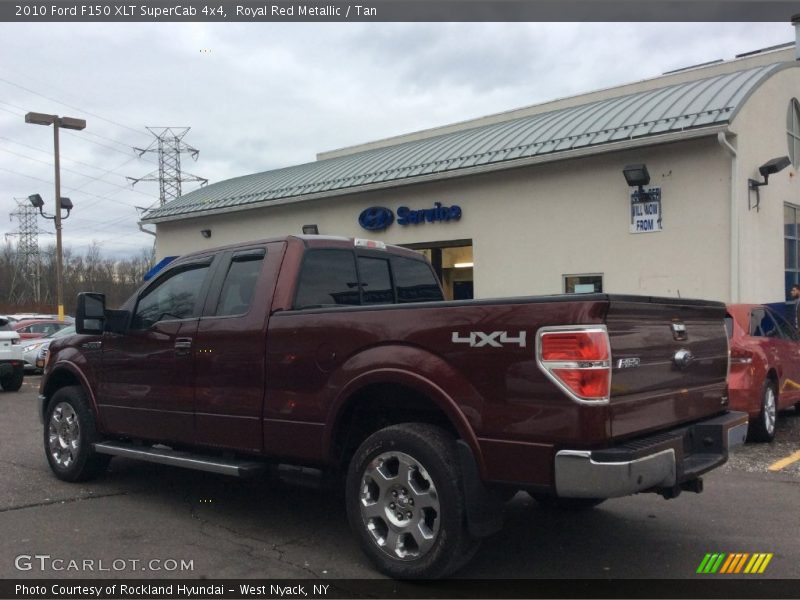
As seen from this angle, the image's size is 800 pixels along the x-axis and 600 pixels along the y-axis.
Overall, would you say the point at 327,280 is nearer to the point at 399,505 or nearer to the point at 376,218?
the point at 399,505

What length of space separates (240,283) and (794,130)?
44.7 feet

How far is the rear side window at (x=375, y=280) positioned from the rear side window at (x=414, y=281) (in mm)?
93

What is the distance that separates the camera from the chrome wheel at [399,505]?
4008 mm

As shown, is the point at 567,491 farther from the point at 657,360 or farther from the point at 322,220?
the point at 322,220

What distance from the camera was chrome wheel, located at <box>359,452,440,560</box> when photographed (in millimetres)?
4008

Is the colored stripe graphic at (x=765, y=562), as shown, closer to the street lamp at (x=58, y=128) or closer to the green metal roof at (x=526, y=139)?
the green metal roof at (x=526, y=139)

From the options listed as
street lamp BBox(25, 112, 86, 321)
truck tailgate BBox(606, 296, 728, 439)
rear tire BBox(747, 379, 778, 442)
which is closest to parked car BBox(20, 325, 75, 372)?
street lamp BBox(25, 112, 86, 321)

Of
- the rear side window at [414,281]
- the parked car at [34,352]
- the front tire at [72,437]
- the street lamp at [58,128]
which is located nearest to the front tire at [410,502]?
the rear side window at [414,281]

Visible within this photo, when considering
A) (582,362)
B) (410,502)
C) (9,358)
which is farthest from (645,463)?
(9,358)

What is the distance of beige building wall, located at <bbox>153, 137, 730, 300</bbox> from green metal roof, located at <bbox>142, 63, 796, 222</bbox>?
340mm

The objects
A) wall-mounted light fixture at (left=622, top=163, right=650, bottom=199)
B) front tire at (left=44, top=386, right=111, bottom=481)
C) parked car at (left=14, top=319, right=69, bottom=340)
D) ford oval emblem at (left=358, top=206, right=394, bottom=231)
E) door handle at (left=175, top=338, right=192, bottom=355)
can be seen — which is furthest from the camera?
parked car at (left=14, top=319, right=69, bottom=340)

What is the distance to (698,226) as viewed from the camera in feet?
40.2

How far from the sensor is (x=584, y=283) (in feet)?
45.0

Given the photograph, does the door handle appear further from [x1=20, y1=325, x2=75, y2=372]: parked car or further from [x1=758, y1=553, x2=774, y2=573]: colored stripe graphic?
[x1=20, y1=325, x2=75, y2=372]: parked car
